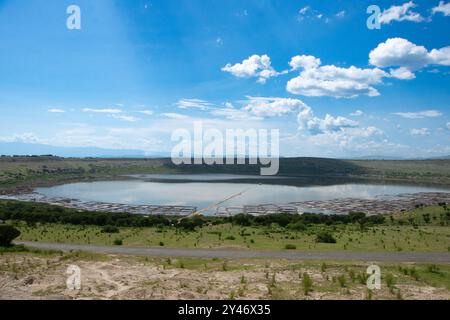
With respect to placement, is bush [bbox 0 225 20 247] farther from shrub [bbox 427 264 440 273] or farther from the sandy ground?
shrub [bbox 427 264 440 273]

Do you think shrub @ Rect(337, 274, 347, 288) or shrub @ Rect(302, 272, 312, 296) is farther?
shrub @ Rect(337, 274, 347, 288)

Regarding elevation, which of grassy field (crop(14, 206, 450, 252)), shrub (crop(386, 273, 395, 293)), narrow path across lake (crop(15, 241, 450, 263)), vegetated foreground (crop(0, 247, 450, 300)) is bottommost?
grassy field (crop(14, 206, 450, 252))

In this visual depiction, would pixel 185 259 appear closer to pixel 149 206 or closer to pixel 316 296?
pixel 316 296

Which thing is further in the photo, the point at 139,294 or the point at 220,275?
the point at 220,275

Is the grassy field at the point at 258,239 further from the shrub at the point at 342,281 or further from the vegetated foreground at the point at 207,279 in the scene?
the shrub at the point at 342,281

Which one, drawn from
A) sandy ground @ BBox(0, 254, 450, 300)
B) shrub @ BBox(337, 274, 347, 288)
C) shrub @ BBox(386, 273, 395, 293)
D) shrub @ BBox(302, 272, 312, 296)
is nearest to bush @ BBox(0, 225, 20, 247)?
sandy ground @ BBox(0, 254, 450, 300)

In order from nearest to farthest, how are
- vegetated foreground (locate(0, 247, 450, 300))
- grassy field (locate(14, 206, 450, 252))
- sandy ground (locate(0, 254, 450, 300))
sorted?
sandy ground (locate(0, 254, 450, 300)) < vegetated foreground (locate(0, 247, 450, 300)) < grassy field (locate(14, 206, 450, 252))
